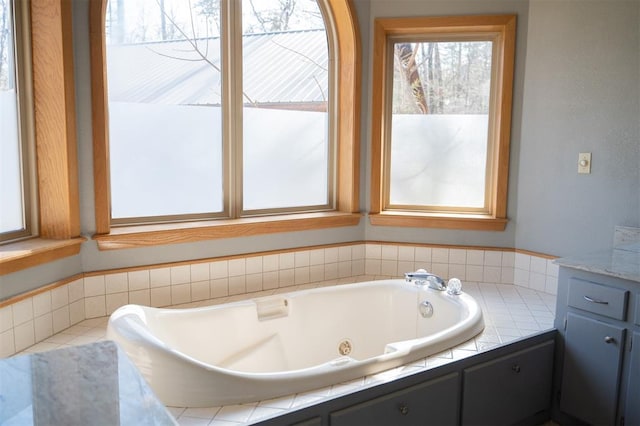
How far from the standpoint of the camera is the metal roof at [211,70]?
2494 mm

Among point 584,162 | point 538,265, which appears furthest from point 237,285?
point 584,162

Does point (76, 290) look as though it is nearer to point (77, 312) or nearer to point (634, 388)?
point (77, 312)

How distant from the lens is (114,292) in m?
2.37

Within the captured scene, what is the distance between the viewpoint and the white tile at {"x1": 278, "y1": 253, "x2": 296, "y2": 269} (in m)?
2.83

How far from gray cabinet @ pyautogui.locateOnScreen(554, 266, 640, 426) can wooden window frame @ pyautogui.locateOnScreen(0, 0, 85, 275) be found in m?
2.20

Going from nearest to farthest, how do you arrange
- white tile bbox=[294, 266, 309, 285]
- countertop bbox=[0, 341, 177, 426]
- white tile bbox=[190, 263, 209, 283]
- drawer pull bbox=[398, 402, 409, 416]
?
countertop bbox=[0, 341, 177, 426] → drawer pull bbox=[398, 402, 409, 416] → white tile bbox=[190, 263, 209, 283] → white tile bbox=[294, 266, 309, 285]

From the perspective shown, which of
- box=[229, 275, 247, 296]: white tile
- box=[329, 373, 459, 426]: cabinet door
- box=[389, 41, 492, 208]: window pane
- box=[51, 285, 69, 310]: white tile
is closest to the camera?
box=[329, 373, 459, 426]: cabinet door

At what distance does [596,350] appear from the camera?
2102mm

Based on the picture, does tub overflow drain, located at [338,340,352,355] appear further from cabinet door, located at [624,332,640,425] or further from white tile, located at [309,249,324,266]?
cabinet door, located at [624,332,640,425]

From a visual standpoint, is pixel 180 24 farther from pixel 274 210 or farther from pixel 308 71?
pixel 274 210

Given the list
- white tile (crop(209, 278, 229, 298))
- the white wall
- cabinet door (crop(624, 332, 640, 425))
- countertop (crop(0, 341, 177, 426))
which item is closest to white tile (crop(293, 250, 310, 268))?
white tile (crop(209, 278, 229, 298))

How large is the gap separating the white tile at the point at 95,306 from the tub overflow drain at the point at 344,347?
1.18m

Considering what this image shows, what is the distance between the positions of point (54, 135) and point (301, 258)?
4.63ft

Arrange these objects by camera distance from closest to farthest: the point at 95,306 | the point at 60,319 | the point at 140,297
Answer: the point at 60,319 < the point at 95,306 < the point at 140,297
